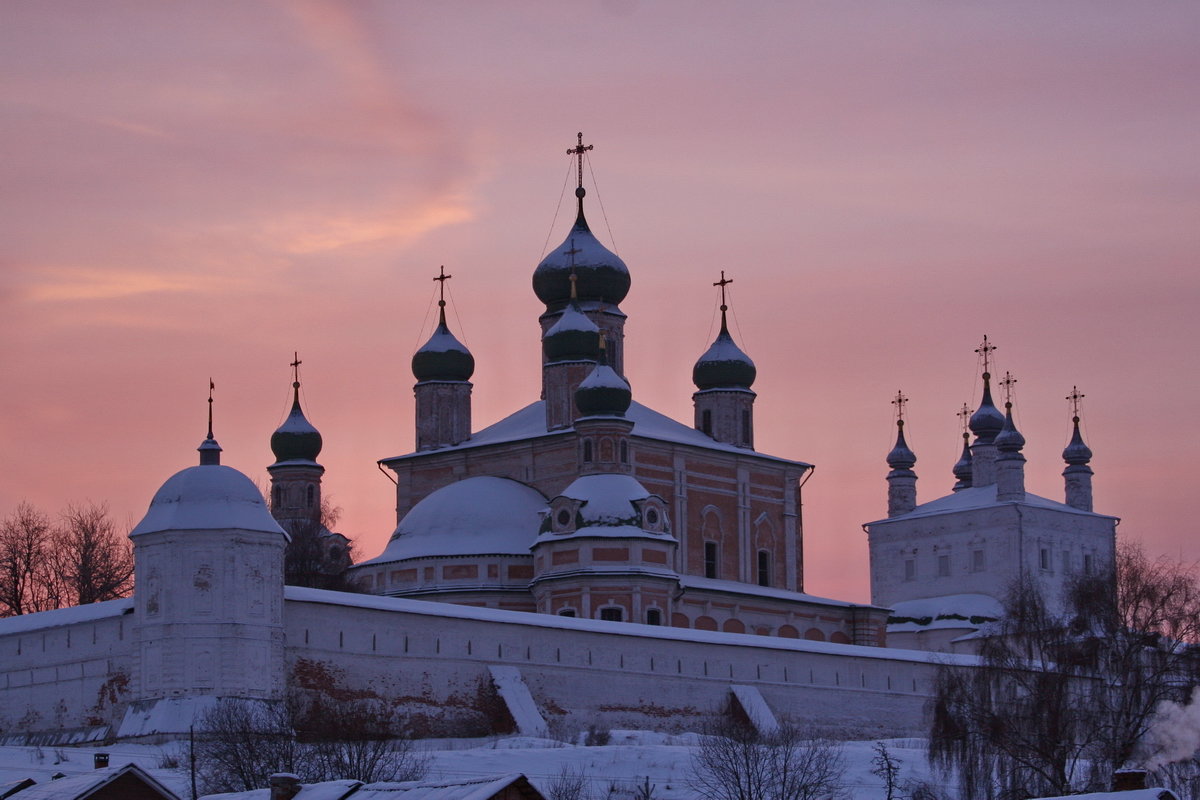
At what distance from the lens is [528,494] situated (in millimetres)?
42531

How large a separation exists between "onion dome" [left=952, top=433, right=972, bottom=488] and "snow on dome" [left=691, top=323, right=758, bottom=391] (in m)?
13.1

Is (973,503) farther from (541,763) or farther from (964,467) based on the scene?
(541,763)

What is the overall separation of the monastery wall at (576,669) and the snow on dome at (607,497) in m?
3.83

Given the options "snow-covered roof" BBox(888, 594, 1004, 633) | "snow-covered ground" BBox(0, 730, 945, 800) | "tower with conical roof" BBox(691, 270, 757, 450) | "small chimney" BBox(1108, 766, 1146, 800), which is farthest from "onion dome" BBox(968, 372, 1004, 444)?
"small chimney" BBox(1108, 766, 1146, 800)

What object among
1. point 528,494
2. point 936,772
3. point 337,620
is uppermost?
point 528,494

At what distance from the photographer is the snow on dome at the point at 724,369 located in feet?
153

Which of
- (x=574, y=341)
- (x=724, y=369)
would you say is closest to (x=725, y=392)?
(x=724, y=369)

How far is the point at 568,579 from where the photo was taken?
128ft

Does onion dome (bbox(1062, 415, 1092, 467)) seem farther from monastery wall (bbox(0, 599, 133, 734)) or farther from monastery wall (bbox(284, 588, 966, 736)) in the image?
monastery wall (bbox(0, 599, 133, 734))

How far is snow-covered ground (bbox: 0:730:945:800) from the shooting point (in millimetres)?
26172

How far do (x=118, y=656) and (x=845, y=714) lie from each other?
1197 cm

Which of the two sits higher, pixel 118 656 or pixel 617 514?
pixel 617 514

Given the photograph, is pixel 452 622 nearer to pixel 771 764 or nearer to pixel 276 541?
pixel 276 541

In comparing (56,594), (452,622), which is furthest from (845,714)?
(56,594)
